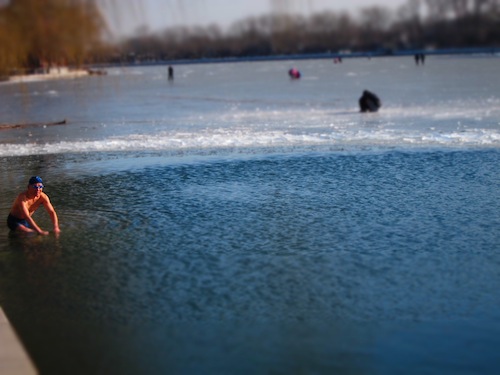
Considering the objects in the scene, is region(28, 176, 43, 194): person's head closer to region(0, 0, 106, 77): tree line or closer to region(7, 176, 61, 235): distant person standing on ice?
region(7, 176, 61, 235): distant person standing on ice

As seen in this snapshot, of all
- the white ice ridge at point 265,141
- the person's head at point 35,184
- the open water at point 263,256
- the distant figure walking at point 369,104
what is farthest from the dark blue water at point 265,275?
the distant figure walking at point 369,104

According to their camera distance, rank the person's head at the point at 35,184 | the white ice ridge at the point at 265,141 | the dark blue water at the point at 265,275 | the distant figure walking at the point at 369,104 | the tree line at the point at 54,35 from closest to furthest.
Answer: the dark blue water at the point at 265,275 → the person's head at the point at 35,184 → the white ice ridge at the point at 265,141 → the distant figure walking at the point at 369,104 → the tree line at the point at 54,35

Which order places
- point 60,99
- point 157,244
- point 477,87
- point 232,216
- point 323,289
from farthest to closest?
point 60,99, point 477,87, point 232,216, point 157,244, point 323,289

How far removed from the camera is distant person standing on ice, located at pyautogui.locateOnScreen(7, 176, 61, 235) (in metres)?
9.18

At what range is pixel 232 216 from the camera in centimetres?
996

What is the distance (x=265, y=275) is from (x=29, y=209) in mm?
3760

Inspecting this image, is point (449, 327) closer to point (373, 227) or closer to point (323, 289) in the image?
point (323, 289)

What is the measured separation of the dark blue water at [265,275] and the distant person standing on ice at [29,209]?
0.23 m

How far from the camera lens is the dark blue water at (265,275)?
5555 mm

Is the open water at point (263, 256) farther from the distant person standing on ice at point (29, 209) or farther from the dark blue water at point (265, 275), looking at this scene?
the distant person standing on ice at point (29, 209)

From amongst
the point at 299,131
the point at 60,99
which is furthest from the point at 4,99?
the point at 299,131

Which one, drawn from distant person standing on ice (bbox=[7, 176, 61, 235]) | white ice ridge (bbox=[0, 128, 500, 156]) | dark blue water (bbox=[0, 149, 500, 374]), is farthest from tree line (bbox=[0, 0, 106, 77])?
distant person standing on ice (bbox=[7, 176, 61, 235])

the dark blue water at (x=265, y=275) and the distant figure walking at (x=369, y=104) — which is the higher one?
the distant figure walking at (x=369, y=104)

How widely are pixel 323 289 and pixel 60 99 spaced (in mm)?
31305
